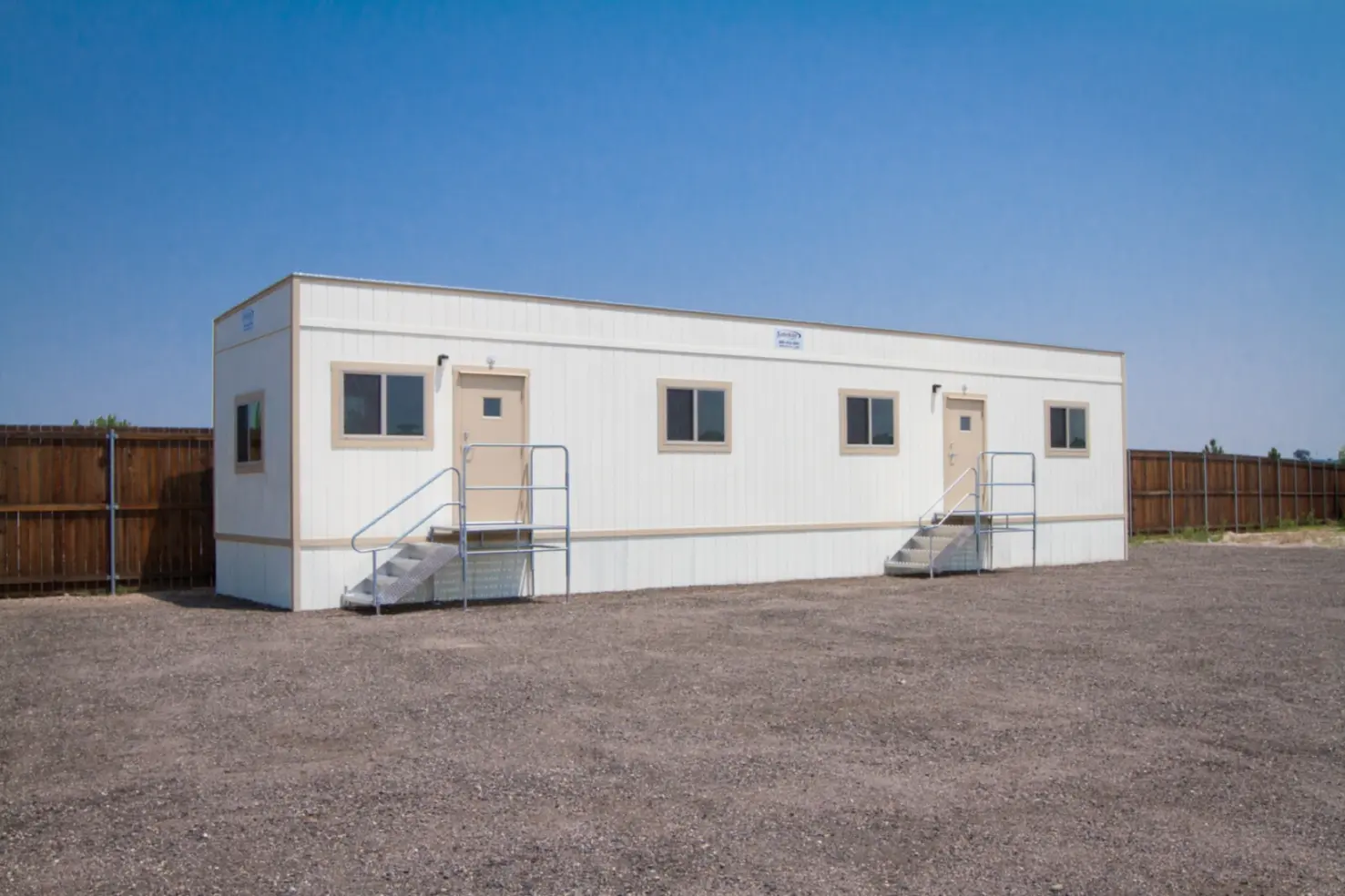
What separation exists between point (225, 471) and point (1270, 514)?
25655 millimetres

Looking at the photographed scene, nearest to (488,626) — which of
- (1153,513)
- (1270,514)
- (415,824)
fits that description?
(415,824)

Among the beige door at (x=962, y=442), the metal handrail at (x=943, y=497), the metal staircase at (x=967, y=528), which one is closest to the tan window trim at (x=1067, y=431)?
the metal staircase at (x=967, y=528)

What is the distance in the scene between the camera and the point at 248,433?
1330 centimetres

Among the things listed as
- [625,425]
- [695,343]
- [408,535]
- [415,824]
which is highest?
[695,343]

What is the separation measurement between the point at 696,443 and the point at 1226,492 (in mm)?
18141

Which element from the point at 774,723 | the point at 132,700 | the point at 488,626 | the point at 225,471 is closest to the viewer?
the point at 774,723

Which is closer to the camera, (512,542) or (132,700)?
(132,700)

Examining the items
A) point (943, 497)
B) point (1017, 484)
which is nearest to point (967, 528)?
point (943, 497)

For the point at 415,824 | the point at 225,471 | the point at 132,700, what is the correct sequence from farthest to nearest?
the point at 225,471, the point at 132,700, the point at 415,824

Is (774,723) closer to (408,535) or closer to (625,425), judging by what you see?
(408,535)

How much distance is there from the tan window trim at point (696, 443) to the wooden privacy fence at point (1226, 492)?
1337 cm

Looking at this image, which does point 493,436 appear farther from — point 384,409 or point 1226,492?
point 1226,492

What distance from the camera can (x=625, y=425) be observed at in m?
14.2

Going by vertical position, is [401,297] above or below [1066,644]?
above
